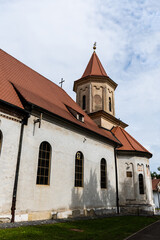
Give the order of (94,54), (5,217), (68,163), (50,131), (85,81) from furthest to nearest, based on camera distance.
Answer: (94,54), (85,81), (68,163), (50,131), (5,217)

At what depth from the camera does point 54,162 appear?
11648mm

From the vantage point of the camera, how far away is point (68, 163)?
1264cm

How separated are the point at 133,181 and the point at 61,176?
8.63 metres

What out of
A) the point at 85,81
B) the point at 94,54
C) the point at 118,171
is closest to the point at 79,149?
the point at 118,171

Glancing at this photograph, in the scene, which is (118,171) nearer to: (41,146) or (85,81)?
(41,146)

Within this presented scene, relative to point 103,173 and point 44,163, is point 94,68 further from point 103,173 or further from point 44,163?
point 44,163

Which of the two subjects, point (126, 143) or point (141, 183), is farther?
point (126, 143)

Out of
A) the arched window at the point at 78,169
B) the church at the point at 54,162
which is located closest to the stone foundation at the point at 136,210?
the church at the point at 54,162

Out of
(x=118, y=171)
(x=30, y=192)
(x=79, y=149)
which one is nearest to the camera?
(x=30, y=192)

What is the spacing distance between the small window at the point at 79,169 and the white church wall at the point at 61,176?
1.20ft

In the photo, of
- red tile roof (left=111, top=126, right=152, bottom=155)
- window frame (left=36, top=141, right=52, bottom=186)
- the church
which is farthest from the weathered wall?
red tile roof (left=111, top=126, right=152, bottom=155)

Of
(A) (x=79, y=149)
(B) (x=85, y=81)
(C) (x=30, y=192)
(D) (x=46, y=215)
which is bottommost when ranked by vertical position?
(D) (x=46, y=215)

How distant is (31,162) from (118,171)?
10.2m

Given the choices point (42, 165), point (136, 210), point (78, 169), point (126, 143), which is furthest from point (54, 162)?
point (126, 143)
